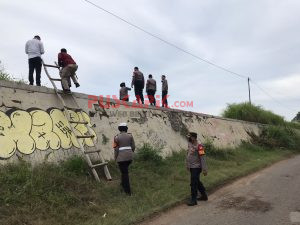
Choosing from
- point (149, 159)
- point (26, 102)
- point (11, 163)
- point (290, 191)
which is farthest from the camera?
point (149, 159)

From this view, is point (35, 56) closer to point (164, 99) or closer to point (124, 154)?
point (124, 154)

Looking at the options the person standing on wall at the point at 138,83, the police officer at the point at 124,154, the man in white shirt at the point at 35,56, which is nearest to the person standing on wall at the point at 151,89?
the person standing on wall at the point at 138,83

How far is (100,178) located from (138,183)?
3.26 ft

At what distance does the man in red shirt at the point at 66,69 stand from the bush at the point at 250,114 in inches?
705

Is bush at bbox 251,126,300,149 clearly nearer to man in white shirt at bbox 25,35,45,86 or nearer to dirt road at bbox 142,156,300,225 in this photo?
dirt road at bbox 142,156,300,225

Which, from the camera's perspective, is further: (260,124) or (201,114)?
(260,124)

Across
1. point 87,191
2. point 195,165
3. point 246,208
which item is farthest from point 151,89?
point 246,208

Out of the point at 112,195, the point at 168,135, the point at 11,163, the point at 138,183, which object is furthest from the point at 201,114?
the point at 11,163

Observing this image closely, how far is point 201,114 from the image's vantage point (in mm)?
17875

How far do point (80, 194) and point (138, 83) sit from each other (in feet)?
26.4

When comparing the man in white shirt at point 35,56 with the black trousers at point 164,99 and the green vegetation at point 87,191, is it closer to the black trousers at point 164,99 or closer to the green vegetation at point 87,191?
the green vegetation at point 87,191

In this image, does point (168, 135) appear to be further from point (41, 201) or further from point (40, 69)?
point (41, 201)

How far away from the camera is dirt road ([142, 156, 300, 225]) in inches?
263

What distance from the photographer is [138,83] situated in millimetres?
14641
